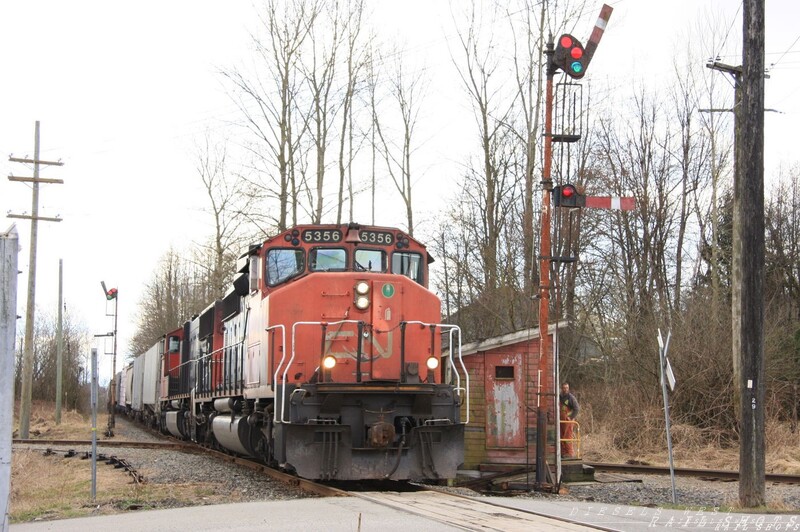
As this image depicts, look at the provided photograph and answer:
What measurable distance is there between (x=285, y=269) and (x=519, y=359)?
4.71 meters

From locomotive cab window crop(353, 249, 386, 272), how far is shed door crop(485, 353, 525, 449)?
3305mm

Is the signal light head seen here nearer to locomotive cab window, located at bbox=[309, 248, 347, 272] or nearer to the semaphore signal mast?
the semaphore signal mast

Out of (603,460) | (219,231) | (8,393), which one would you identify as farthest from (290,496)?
(219,231)

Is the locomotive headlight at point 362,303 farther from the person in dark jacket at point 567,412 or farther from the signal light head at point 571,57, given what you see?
the person in dark jacket at point 567,412

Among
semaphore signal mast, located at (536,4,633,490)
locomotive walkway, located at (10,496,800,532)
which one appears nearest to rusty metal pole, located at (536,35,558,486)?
semaphore signal mast, located at (536,4,633,490)

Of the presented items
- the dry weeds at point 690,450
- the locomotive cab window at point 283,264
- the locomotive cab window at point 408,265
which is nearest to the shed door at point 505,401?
the locomotive cab window at point 408,265

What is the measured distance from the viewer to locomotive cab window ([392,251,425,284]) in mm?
13414

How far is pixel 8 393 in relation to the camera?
495 centimetres

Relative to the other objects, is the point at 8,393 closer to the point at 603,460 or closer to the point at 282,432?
the point at 282,432

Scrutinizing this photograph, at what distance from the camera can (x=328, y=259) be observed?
13281 mm

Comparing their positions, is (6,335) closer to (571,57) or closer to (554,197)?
(554,197)

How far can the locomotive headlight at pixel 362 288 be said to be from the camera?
12.5 metres

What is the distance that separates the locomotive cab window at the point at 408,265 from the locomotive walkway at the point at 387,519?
13.4 feet

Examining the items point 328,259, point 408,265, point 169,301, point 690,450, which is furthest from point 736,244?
point 169,301
